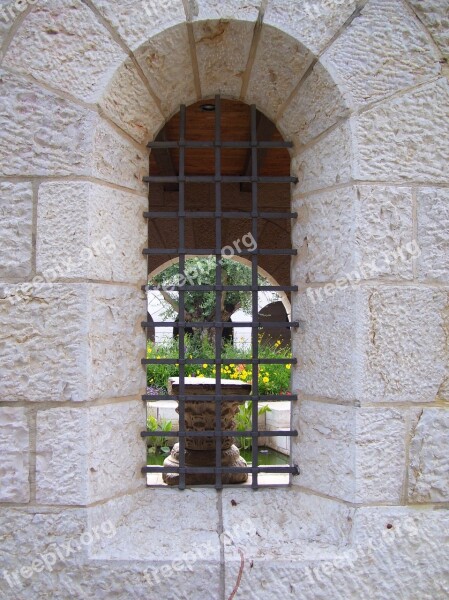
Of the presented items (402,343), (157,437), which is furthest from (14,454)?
(157,437)

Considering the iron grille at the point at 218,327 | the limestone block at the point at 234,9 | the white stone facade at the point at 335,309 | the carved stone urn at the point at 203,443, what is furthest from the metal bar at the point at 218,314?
the carved stone urn at the point at 203,443

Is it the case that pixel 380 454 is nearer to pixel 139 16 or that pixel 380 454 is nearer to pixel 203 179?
pixel 203 179

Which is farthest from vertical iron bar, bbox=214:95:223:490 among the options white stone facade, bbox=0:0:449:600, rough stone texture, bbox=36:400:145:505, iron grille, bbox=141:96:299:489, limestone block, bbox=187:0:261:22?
rough stone texture, bbox=36:400:145:505

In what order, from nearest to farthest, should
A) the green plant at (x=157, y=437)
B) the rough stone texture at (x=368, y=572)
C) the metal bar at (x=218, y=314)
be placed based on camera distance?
the rough stone texture at (x=368, y=572), the metal bar at (x=218, y=314), the green plant at (x=157, y=437)

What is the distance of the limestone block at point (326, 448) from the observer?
1.59 m

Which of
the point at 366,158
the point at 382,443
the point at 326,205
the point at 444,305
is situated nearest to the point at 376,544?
the point at 382,443

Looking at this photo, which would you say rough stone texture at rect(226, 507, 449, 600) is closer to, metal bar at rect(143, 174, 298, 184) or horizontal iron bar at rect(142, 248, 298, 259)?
horizontal iron bar at rect(142, 248, 298, 259)

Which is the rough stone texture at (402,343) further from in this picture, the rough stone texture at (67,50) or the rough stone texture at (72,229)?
the rough stone texture at (67,50)

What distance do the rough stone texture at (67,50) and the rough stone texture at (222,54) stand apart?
29cm

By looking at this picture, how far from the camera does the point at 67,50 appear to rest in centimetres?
159

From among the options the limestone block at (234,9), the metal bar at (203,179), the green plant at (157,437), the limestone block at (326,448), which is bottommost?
the green plant at (157,437)

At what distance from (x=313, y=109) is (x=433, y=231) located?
591 mm

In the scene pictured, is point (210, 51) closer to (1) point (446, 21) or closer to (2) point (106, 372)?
(1) point (446, 21)

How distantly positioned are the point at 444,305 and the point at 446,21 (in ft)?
3.01
